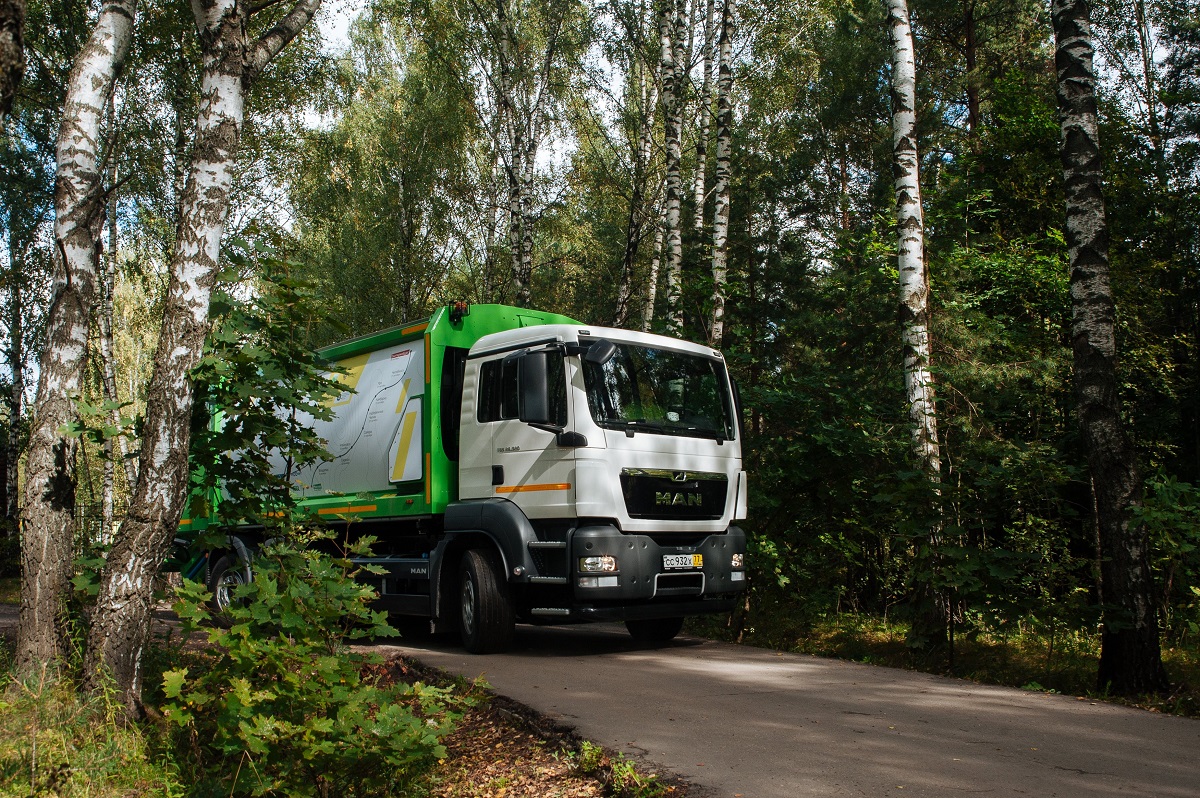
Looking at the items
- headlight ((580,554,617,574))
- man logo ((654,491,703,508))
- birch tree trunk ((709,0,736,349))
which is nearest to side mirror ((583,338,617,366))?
man logo ((654,491,703,508))

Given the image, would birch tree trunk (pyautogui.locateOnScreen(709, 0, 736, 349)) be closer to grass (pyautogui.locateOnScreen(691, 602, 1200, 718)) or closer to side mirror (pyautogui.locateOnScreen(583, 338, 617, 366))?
grass (pyautogui.locateOnScreen(691, 602, 1200, 718))

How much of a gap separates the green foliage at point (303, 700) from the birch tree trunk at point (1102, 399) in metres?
4.68

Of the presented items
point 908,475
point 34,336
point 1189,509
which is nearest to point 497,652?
point 908,475

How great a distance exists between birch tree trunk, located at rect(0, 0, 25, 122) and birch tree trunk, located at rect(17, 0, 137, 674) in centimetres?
339

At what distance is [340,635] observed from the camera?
447cm

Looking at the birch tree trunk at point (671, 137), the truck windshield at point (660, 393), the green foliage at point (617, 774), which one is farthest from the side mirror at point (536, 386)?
the birch tree trunk at point (671, 137)

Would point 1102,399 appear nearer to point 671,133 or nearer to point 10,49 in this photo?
point 10,49

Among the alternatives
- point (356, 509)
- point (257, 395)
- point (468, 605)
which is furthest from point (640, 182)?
point (257, 395)

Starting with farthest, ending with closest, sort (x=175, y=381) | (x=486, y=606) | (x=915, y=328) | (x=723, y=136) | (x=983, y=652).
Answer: (x=723, y=136) < (x=915, y=328) < (x=486, y=606) < (x=983, y=652) < (x=175, y=381)

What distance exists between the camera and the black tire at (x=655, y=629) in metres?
9.67

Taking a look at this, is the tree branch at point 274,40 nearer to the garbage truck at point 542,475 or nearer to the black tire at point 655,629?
the garbage truck at point 542,475

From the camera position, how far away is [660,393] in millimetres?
8680

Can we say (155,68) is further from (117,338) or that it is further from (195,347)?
(117,338)

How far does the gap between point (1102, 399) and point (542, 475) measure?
4.43m
